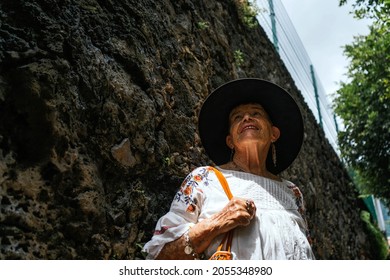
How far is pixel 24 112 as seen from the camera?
1.74 metres

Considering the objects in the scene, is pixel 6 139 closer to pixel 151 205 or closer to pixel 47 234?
pixel 47 234

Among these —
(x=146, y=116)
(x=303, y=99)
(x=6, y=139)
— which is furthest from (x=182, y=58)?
(x=303, y=99)

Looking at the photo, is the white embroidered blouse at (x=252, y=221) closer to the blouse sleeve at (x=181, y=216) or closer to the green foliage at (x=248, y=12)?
the blouse sleeve at (x=181, y=216)

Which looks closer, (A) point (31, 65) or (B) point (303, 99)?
(A) point (31, 65)

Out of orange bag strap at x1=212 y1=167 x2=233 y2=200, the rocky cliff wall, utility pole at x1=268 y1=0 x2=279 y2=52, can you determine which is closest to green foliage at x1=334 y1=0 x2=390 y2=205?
utility pole at x1=268 y1=0 x2=279 y2=52

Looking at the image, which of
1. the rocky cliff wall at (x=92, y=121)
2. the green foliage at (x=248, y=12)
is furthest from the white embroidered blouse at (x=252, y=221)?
the green foliage at (x=248, y=12)

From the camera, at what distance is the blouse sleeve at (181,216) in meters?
1.85

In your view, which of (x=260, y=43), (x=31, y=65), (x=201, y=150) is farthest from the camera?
(x=260, y=43)

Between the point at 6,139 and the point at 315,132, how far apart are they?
7148 millimetres

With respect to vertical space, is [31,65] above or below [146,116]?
above

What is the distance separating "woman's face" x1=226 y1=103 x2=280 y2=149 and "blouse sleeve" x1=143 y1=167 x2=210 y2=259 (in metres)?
0.41

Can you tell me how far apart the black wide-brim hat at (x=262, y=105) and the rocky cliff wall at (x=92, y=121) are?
342 mm

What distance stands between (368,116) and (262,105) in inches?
268
